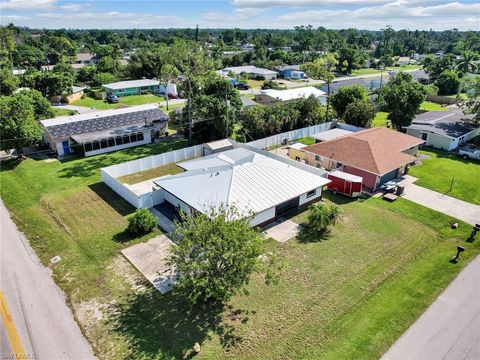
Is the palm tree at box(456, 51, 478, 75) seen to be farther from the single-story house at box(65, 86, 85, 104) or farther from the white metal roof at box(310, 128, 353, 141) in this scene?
the single-story house at box(65, 86, 85, 104)

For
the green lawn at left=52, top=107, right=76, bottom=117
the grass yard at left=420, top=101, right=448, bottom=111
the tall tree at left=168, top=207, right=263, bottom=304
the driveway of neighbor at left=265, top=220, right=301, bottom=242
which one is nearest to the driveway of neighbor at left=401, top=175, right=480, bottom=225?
the driveway of neighbor at left=265, top=220, right=301, bottom=242

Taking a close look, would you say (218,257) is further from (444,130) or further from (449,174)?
(444,130)

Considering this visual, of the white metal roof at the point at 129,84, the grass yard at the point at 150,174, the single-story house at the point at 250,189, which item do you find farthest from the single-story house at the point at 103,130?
the white metal roof at the point at 129,84

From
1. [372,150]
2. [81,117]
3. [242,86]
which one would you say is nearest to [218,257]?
[372,150]

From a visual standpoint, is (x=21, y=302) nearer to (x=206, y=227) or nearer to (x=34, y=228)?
(x=34, y=228)

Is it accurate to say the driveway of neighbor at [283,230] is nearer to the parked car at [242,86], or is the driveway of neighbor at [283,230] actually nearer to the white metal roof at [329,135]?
the white metal roof at [329,135]

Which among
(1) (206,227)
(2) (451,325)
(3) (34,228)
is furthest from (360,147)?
(3) (34,228)
